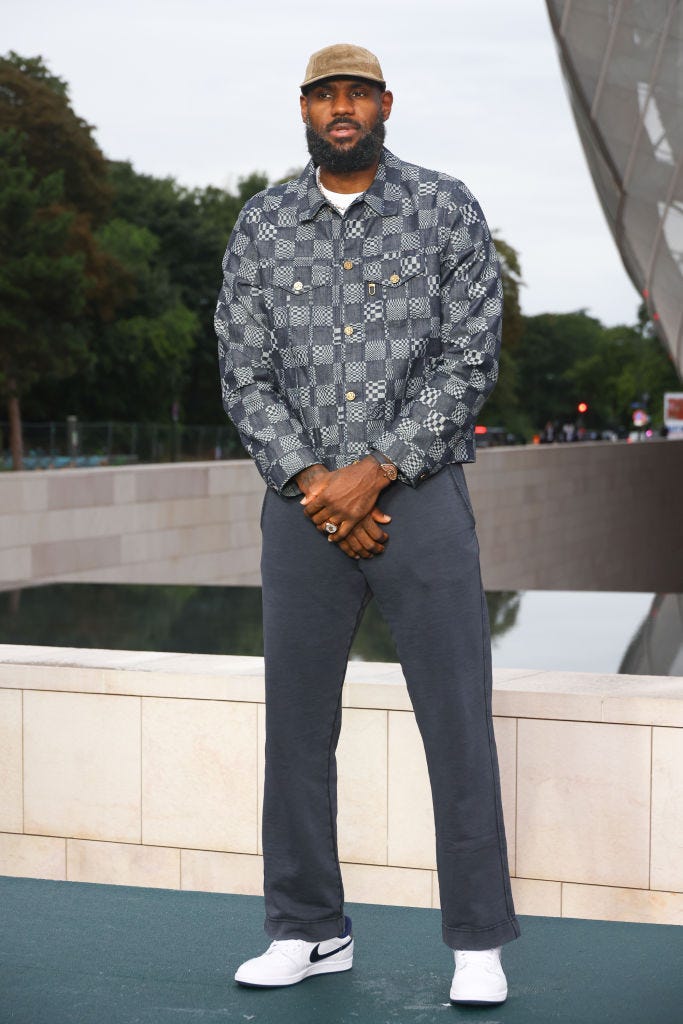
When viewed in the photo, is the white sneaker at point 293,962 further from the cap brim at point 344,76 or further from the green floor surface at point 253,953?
the cap brim at point 344,76

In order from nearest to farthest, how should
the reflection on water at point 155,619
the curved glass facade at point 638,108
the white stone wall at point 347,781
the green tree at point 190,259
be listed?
the white stone wall at point 347,781, the reflection on water at point 155,619, the curved glass facade at point 638,108, the green tree at point 190,259

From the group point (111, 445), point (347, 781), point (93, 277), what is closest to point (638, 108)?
point (111, 445)

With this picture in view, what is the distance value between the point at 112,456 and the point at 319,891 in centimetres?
3368

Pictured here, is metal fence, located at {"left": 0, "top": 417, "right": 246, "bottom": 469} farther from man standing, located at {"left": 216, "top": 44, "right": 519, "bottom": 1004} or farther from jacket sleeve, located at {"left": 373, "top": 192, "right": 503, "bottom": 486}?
jacket sleeve, located at {"left": 373, "top": 192, "right": 503, "bottom": 486}

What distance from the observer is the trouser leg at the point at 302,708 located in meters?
3.46

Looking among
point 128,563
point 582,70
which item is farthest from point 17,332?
point 128,563

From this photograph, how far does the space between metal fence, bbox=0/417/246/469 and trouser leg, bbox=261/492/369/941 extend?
3287cm

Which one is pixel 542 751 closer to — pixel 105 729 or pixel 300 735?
pixel 300 735

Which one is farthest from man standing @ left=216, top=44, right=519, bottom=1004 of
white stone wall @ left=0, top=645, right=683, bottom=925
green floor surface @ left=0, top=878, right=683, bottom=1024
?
white stone wall @ left=0, top=645, right=683, bottom=925

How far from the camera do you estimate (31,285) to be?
3991 cm

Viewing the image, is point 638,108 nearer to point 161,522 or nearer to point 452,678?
point 161,522

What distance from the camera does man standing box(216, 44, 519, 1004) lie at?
3.36 metres

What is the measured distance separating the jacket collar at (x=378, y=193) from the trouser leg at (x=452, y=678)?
2.10ft

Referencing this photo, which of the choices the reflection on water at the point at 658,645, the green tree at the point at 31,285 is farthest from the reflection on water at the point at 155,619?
the green tree at the point at 31,285
